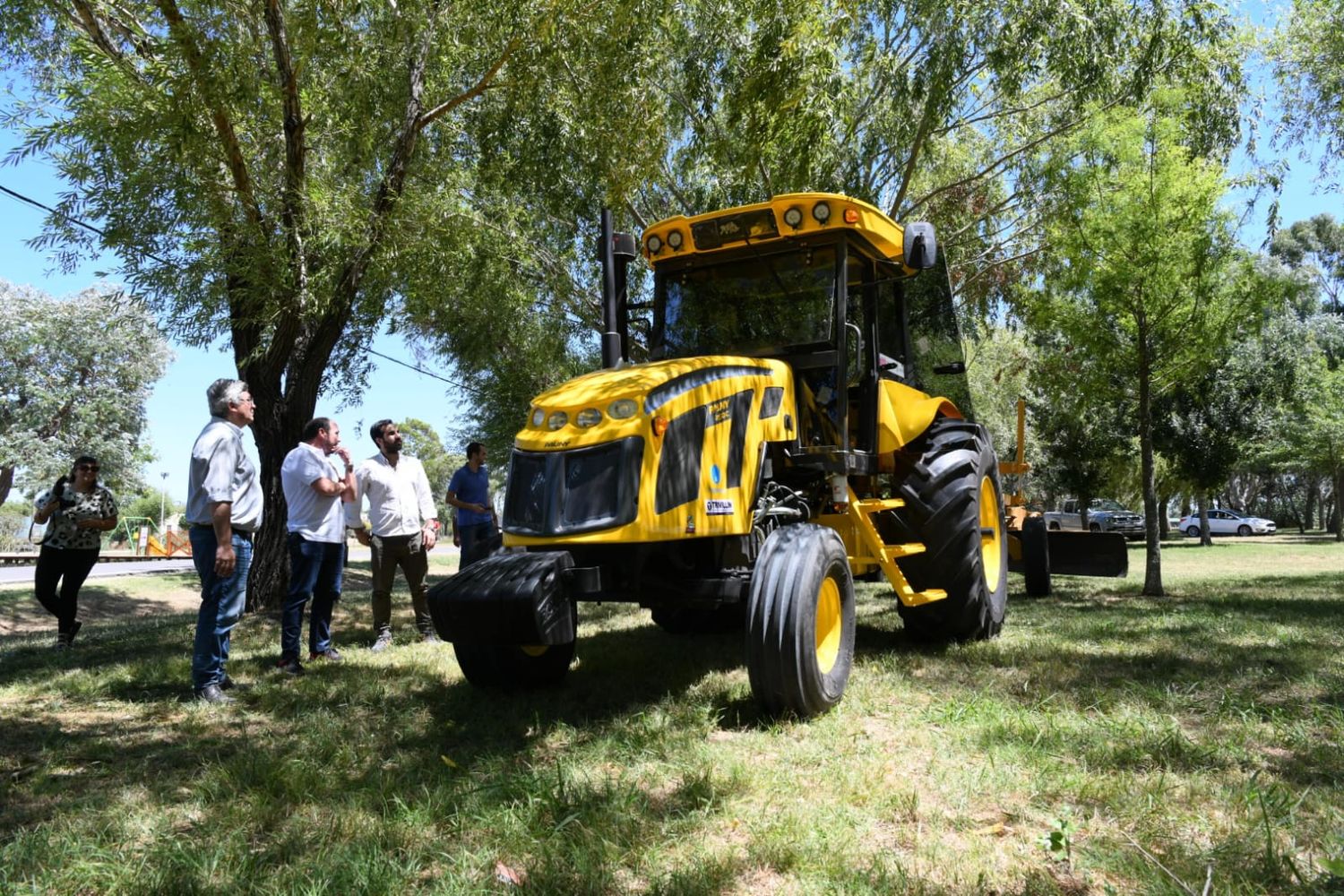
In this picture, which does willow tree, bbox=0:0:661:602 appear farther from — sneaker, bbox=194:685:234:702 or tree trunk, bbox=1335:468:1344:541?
tree trunk, bbox=1335:468:1344:541

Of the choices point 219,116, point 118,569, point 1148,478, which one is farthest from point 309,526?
point 118,569

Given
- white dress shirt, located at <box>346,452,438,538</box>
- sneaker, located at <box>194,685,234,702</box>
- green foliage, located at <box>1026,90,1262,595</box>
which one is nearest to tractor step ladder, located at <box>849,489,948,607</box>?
white dress shirt, located at <box>346,452,438,538</box>

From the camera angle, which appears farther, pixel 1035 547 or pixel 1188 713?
pixel 1035 547

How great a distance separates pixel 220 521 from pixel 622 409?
2.45 meters

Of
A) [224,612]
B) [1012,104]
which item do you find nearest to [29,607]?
[224,612]

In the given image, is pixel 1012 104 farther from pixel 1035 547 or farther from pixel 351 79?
pixel 351 79

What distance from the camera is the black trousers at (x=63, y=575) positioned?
7812 mm

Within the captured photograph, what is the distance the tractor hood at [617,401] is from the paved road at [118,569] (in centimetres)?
1776

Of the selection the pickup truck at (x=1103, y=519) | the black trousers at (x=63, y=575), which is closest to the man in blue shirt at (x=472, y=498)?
the black trousers at (x=63, y=575)

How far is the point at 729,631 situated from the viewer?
7211mm

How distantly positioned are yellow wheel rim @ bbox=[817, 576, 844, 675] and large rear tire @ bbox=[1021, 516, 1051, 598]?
5.49 meters

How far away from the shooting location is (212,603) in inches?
209

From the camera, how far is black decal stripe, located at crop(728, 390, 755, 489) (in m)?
4.98

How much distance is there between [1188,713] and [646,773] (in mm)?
2790
